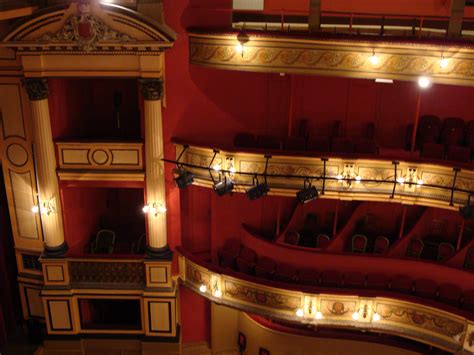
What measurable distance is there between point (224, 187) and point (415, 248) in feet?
12.8

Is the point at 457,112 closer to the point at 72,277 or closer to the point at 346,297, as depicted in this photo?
the point at 346,297

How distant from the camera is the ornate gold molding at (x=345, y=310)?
8578 mm

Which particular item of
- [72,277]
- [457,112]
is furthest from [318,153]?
[72,277]

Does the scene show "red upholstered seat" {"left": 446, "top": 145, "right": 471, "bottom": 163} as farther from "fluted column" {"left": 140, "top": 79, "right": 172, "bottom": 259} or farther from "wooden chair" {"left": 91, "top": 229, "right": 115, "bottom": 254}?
"wooden chair" {"left": 91, "top": 229, "right": 115, "bottom": 254}

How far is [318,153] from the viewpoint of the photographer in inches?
342

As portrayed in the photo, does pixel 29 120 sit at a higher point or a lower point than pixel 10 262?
higher

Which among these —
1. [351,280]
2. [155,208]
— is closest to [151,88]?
[155,208]

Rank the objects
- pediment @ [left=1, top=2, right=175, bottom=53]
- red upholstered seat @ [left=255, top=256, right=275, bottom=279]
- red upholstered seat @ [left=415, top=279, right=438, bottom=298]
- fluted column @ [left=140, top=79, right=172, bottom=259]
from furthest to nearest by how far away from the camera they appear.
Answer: red upholstered seat @ [left=255, top=256, right=275, bottom=279] → red upholstered seat @ [left=415, top=279, right=438, bottom=298] → fluted column @ [left=140, top=79, right=172, bottom=259] → pediment @ [left=1, top=2, right=175, bottom=53]

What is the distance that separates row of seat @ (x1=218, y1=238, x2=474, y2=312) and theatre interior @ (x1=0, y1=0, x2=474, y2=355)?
35 millimetres

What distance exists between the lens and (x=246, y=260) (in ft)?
32.3

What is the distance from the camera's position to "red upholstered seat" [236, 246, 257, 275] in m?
9.61

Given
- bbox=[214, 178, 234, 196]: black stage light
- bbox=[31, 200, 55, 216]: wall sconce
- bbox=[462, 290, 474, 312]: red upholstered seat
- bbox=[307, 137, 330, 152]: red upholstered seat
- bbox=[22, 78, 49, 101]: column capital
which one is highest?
bbox=[22, 78, 49, 101]: column capital

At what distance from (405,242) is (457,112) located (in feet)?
9.03

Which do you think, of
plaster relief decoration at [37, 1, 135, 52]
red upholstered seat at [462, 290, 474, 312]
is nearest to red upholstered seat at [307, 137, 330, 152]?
red upholstered seat at [462, 290, 474, 312]
